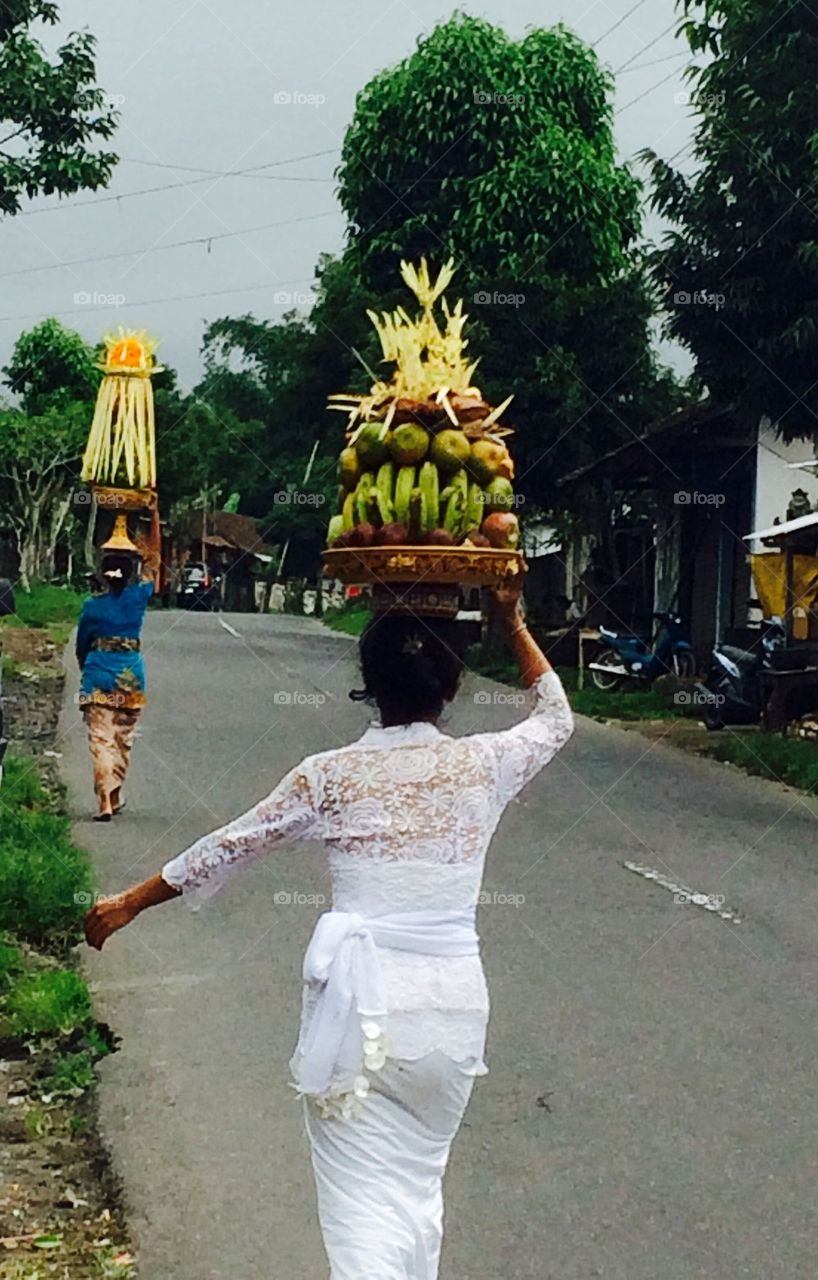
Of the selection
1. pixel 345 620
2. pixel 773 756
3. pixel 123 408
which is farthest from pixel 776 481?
pixel 345 620

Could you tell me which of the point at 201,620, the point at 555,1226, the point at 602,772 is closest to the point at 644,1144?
the point at 555,1226

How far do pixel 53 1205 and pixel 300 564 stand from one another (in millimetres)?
51934

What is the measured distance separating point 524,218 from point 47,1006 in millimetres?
20756

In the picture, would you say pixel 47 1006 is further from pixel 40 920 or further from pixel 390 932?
pixel 390 932

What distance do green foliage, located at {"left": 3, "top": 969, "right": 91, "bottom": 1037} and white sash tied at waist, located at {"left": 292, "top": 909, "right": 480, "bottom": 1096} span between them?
3.66 meters

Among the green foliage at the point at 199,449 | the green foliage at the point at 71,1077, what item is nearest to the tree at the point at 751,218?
the green foliage at the point at 71,1077

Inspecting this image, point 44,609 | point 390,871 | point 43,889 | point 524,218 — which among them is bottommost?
point 44,609

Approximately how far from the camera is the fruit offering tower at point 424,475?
12.3ft

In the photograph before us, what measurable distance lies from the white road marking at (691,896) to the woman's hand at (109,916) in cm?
588

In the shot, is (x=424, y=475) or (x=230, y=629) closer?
(x=424, y=475)

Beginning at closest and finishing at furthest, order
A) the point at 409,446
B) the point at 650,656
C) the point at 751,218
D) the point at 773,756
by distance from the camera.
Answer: the point at 409,446 < the point at 751,218 < the point at 773,756 < the point at 650,656

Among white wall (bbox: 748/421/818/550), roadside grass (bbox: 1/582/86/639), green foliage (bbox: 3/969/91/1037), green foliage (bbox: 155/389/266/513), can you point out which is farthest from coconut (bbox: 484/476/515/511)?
green foliage (bbox: 155/389/266/513)

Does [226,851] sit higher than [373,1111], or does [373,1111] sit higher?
[226,851]

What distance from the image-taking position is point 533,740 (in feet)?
12.0
